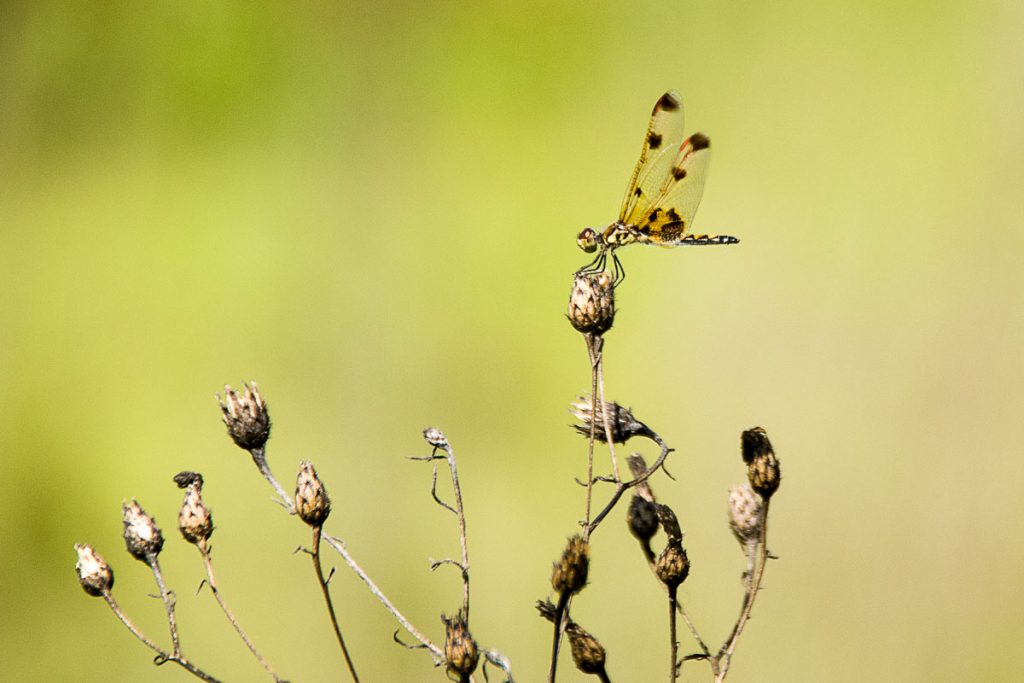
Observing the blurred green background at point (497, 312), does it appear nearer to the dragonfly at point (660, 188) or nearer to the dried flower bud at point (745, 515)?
the dragonfly at point (660, 188)

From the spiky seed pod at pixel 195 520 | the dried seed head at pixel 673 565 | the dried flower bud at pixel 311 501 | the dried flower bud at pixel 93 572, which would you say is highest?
the dried flower bud at pixel 311 501

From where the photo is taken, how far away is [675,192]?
3.87ft

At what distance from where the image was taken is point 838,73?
5.60ft

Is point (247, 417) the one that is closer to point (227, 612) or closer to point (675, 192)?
point (227, 612)

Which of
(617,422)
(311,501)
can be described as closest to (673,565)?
(617,422)

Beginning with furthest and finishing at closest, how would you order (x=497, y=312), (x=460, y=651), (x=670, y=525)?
(x=497, y=312) → (x=670, y=525) → (x=460, y=651)

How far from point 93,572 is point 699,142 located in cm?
84

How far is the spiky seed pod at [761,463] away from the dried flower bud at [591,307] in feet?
0.45

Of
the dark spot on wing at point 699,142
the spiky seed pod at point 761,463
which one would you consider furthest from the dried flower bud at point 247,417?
the dark spot on wing at point 699,142

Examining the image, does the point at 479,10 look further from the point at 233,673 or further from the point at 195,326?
the point at 233,673

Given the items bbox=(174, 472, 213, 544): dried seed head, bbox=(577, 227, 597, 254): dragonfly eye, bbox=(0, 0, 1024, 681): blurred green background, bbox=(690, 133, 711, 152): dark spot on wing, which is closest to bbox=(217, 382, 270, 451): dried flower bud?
bbox=(174, 472, 213, 544): dried seed head

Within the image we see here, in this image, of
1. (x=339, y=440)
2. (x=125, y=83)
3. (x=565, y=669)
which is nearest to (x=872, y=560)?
(x=565, y=669)

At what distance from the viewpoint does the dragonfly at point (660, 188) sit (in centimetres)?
116

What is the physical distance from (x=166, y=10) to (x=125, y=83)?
0.16m
